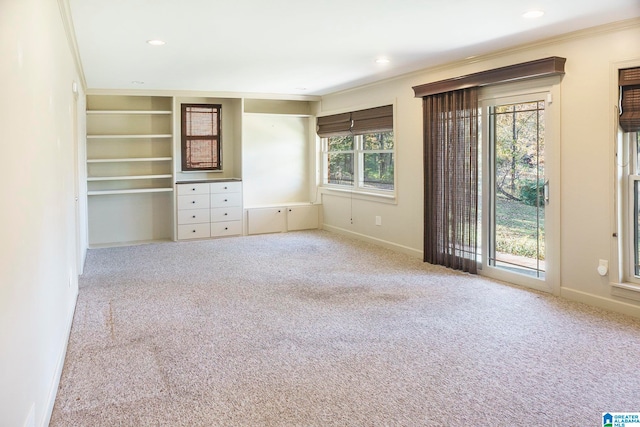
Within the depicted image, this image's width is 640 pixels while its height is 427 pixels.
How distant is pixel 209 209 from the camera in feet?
25.5

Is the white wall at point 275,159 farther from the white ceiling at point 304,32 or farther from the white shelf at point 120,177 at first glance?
the white ceiling at point 304,32

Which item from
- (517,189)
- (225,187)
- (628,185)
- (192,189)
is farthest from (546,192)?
(192,189)

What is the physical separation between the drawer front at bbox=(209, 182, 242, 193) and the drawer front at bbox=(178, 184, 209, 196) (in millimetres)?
92

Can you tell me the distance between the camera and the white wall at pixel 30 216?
5.40 ft

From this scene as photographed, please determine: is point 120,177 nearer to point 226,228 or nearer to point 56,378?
point 226,228

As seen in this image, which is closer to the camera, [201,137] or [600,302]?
[600,302]

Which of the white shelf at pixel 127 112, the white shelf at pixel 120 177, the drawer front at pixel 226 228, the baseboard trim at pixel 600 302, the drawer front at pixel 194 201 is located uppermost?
the white shelf at pixel 127 112

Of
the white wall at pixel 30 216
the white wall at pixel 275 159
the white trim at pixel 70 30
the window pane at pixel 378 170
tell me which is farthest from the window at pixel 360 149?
the white wall at pixel 30 216

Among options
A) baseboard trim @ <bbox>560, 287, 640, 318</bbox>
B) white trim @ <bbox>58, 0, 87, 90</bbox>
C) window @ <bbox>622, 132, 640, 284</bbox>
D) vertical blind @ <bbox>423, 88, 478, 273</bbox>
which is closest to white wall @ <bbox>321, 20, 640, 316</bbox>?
baseboard trim @ <bbox>560, 287, 640, 318</bbox>

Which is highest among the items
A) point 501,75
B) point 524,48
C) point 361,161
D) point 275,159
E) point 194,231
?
point 524,48

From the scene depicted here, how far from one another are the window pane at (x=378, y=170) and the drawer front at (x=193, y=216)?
2426mm

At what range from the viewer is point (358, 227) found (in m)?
7.51

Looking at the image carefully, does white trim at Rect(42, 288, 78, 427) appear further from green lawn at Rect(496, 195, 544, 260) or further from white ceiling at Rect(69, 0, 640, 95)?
green lawn at Rect(496, 195, 544, 260)

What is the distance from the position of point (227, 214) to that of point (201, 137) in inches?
50.3
